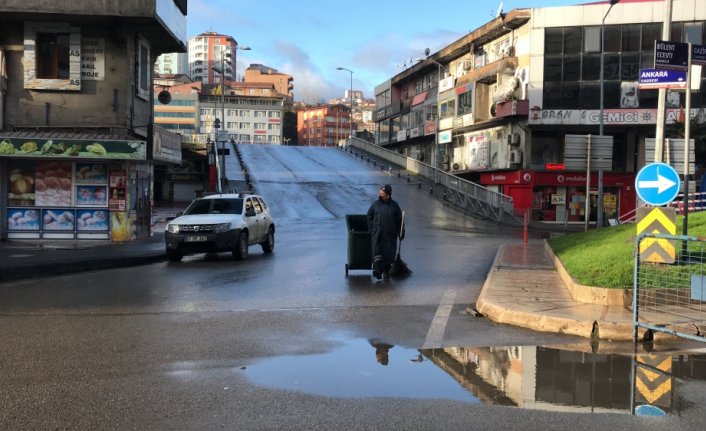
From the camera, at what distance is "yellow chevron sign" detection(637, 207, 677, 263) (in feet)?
25.8

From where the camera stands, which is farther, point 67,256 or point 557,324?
point 67,256

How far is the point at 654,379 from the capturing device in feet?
18.4

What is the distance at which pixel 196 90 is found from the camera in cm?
14262

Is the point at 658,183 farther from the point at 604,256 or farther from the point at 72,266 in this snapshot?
the point at 72,266

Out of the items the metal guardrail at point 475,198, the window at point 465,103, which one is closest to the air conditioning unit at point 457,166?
the window at point 465,103

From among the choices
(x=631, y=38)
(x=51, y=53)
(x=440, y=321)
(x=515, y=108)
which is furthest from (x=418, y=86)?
(x=440, y=321)

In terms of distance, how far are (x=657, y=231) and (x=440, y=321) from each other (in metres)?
3.40

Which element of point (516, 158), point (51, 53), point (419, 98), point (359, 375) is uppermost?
point (419, 98)

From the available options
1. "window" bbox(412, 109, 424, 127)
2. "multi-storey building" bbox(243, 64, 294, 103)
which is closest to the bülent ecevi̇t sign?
"window" bbox(412, 109, 424, 127)

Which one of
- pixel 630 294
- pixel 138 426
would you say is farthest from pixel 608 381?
pixel 138 426

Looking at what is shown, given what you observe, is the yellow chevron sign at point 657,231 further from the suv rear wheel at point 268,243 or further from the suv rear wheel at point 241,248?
the suv rear wheel at point 268,243

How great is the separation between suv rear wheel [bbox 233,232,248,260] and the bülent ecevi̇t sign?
4.73 m

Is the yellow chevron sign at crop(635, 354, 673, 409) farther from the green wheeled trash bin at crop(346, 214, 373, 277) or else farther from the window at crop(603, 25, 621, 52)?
the window at crop(603, 25, 621, 52)

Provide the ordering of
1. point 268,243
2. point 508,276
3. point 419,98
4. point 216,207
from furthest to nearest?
point 419,98, point 268,243, point 216,207, point 508,276
